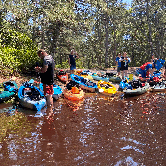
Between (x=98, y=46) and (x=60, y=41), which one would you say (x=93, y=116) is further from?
(x=98, y=46)

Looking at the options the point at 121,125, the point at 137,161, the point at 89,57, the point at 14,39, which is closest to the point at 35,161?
the point at 137,161

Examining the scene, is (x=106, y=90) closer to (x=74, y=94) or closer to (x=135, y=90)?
(x=135, y=90)

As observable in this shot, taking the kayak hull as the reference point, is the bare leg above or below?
above

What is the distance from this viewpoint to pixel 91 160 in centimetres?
469

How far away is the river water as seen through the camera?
4.75 meters

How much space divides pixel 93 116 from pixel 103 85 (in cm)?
565

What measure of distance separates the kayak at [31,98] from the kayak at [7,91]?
555mm

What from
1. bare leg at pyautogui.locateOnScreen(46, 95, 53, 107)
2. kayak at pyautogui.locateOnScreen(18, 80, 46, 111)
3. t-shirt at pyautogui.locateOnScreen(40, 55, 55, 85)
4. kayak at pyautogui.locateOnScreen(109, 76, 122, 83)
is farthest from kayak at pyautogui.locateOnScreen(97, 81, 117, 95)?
t-shirt at pyautogui.locateOnScreen(40, 55, 55, 85)

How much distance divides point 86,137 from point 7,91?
6047 mm

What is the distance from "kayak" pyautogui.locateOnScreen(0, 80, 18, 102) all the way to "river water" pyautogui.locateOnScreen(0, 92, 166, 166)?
1.87 feet

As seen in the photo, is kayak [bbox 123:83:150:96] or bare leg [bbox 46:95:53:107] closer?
bare leg [bbox 46:95:53:107]

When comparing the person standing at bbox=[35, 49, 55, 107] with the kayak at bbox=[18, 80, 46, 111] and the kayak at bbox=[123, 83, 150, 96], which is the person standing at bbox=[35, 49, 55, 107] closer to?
the kayak at bbox=[18, 80, 46, 111]

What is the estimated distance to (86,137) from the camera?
6035 mm

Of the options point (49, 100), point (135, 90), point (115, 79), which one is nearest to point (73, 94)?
Result: point (49, 100)
